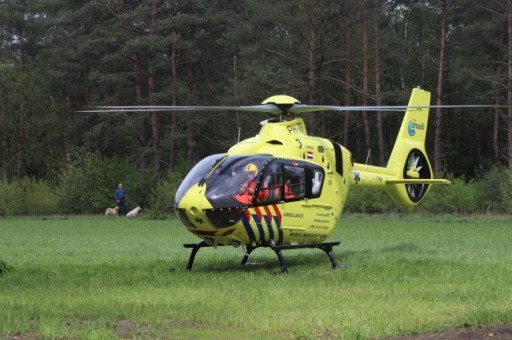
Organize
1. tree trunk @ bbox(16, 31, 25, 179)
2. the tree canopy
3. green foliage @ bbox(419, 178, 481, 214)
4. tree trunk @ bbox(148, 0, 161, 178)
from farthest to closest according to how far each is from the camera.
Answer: tree trunk @ bbox(16, 31, 25, 179) → tree trunk @ bbox(148, 0, 161, 178) → the tree canopy → green foliage @ bbox(419, 178, 481, 214)

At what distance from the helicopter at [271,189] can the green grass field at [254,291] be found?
68 centimetres

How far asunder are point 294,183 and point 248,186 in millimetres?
1069

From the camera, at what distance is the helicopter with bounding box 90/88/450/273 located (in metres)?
13.6

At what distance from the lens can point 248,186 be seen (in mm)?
13727

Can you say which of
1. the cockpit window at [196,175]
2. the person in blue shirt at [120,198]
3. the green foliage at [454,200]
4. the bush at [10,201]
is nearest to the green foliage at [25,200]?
the bush at [10,201]

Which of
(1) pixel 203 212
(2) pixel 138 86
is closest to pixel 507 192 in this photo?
(2) pixel 138 86

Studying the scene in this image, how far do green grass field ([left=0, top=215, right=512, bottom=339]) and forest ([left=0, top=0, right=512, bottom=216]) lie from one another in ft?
63.4

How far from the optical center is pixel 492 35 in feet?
152

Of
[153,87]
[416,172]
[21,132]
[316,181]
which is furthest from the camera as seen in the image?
[21,132]

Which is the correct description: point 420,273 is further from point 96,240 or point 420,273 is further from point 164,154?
point 164,154

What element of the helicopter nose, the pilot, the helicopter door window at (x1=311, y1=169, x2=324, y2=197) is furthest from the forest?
the helicopter nose

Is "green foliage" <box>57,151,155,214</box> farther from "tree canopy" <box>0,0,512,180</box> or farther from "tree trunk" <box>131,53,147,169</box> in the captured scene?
"tree trunk" <box>131,53,147,169</box>

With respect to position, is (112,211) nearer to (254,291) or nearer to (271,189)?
(271,189)

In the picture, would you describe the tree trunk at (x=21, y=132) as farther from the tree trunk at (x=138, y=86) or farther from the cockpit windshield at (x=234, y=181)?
the cockpit windshield at (x=234, y=181)
